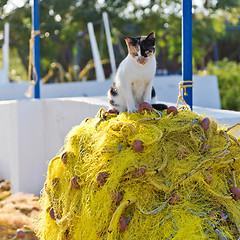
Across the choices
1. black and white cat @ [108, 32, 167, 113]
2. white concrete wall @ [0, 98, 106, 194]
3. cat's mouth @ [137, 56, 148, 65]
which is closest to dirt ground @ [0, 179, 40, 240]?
white concrete wall @ [0, 98, 106, 194]

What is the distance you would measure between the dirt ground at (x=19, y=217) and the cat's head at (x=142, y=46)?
4.19 ft

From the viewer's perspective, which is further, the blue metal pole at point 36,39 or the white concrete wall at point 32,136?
the blue metal pole at point 36,39

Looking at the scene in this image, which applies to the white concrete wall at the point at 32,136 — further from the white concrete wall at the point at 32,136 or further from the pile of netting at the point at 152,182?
the pile of netting at the point at 152,182

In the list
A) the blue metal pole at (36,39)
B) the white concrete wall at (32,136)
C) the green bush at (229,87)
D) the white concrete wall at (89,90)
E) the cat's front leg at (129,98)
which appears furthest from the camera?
the green bush at (229,87)

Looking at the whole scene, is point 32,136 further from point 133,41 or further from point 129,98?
point 133,41

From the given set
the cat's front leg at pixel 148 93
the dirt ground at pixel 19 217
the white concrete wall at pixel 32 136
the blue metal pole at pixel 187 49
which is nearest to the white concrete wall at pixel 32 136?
the white concrete wall at pixel 32 136

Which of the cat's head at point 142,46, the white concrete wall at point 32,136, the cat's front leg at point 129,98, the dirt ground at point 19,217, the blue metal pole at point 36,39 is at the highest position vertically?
the blue metal pole at point 36,39

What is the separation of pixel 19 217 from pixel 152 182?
1.66m

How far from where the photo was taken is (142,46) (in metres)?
2.06

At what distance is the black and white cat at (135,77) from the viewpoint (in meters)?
2.06

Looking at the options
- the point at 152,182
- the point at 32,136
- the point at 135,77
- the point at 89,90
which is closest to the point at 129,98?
A: the point at 135,77

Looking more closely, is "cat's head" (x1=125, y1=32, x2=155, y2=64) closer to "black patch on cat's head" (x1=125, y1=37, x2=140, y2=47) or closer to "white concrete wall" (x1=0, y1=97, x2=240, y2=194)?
"black patch on cat's head" (x1=125, y1=37, x2=140, y2=47)

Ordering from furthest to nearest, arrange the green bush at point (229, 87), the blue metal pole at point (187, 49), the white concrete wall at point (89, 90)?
the green bush at point (229, 87) → the white concrete wall at point (89, 90) → the blue metal pole at point (187, 49)

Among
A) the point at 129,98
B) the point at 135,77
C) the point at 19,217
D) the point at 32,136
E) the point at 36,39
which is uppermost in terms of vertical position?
the point at 36,39
